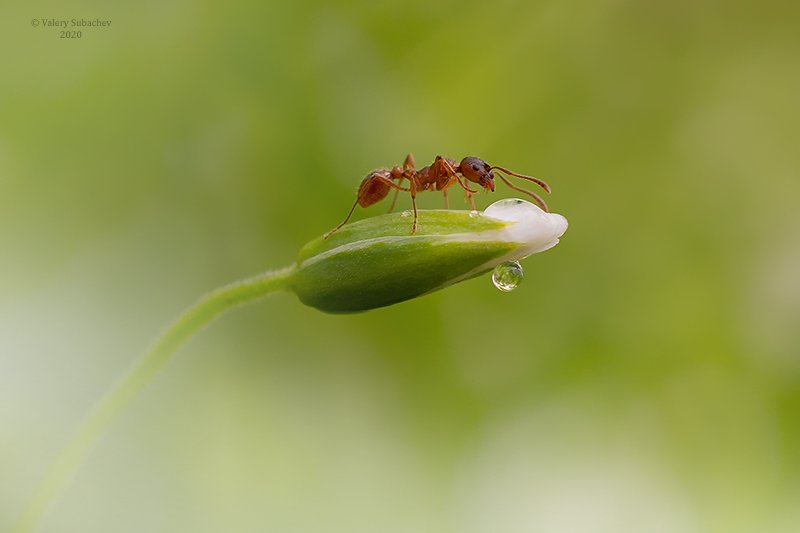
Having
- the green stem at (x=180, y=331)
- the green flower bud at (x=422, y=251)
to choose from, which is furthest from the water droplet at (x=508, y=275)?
the green stem at (x=180, y=331)

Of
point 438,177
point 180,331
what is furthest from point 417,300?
point 180,331

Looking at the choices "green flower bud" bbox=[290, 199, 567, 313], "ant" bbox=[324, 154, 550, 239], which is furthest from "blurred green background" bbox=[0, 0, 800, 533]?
"green flower bud" bbox=[290, 199, 567, 313]

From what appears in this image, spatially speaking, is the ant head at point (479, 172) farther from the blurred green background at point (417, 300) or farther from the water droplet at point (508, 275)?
the blurred green background at point (417, 300)

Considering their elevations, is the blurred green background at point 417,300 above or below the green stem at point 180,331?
above

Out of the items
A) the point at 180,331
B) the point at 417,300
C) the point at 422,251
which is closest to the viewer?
the point at 422,251

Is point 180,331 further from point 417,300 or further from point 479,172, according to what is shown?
point 417,300
